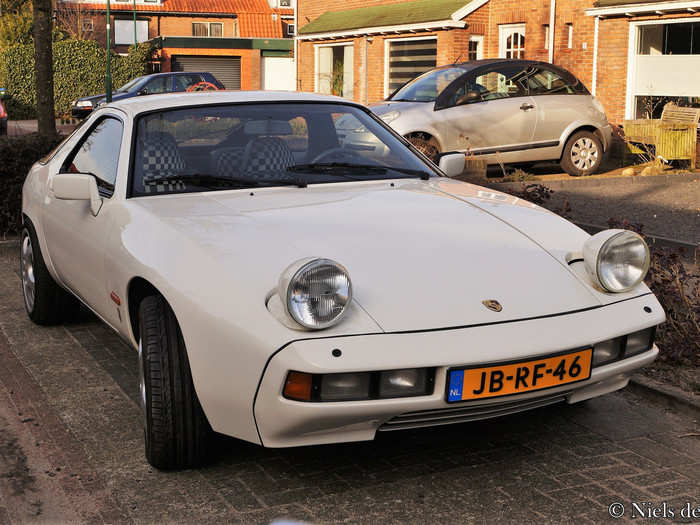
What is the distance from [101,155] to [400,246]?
84.4 inches

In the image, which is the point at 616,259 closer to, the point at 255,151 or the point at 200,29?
the point at 255,151

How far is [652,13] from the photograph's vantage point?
18469mm

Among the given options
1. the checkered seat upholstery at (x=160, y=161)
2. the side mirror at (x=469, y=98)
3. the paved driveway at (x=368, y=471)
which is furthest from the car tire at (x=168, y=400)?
the side mirror at (x=469, y=98)

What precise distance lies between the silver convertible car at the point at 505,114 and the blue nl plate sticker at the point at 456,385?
391 inches

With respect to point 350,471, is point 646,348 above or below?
above

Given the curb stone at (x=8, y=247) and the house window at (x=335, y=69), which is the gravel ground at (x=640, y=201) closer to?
the curb stone at (x=8, y=247)

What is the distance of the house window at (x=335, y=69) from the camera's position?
97.5 feet

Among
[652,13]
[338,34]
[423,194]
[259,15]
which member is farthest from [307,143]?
[259,15]

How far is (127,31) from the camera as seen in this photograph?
58.2 metres

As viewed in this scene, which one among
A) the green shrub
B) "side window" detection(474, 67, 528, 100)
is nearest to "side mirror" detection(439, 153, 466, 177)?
the green shrub

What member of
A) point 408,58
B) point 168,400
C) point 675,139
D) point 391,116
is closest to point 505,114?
point 391,116

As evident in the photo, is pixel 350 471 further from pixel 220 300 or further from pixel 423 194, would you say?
pixel 423 194

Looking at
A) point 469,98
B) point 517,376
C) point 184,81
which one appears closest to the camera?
point 517,376

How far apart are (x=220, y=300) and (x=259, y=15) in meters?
57.5
